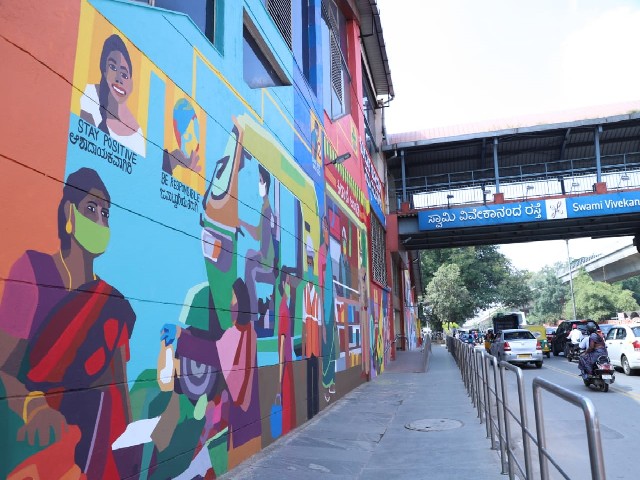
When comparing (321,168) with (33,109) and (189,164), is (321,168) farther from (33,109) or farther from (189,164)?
(33,109)

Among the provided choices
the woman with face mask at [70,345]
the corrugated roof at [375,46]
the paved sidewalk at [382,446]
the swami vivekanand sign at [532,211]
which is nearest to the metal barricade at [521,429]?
the paved sidewalk at [382,446]

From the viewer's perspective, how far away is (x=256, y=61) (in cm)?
781

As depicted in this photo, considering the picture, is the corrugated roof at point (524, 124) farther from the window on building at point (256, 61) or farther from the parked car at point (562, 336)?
the window on building at point (256, 61)

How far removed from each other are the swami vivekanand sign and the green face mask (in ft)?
75.5

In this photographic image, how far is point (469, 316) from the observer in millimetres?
55062

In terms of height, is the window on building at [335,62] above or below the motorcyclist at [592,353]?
above

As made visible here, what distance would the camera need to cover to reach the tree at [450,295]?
51125mm

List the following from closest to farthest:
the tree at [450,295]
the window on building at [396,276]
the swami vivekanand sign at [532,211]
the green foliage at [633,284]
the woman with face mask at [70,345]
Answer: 1. the woman with face mask at [70,345]
2. the swami vivekanand sign at [532,211]
3. the window on building at [396,276]
4. the tree at [450,295]
5. the green foliage at [633,284]

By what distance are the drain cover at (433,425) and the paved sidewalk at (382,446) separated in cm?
2

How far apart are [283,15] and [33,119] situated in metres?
7.43

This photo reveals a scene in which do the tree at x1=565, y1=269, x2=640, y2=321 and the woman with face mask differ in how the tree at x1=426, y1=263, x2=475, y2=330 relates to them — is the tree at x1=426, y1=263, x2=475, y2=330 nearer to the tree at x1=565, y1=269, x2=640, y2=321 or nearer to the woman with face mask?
the tree at x1=565, y1=269, x2=640, y2=321

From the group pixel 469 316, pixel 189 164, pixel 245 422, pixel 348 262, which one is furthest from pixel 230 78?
pixel 469 316

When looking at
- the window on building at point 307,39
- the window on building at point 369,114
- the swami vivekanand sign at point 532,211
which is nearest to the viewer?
the window on building at point 307,39

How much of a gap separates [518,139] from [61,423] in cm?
2870
